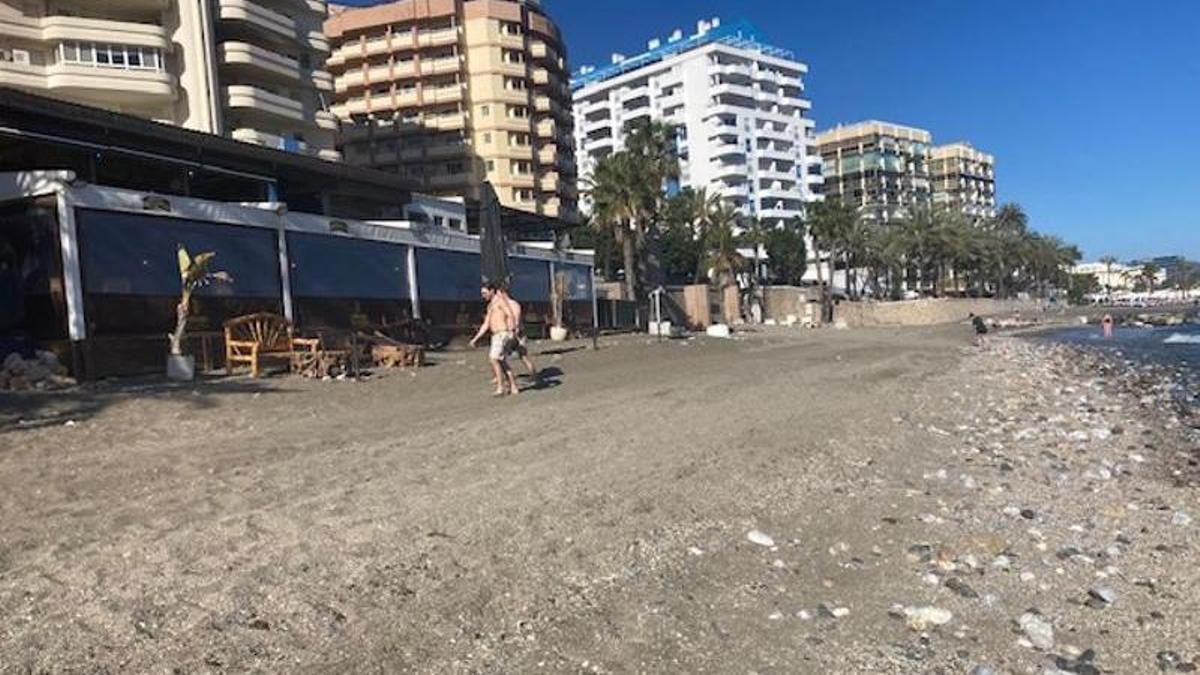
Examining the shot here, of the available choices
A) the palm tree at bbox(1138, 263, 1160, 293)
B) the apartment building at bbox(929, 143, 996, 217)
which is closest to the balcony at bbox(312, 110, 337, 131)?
the apartment building at bbox(929, 143, 996, 217)

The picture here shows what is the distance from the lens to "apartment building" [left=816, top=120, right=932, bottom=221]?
15112cm

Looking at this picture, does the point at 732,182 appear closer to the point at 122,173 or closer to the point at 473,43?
the point at 473,43

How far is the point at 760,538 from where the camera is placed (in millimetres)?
6551

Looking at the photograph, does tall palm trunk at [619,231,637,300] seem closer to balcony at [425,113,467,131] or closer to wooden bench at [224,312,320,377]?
wooden bench at [224,312,320,377]

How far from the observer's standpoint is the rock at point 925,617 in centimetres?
505

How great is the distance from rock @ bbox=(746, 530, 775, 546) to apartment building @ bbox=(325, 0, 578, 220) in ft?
261

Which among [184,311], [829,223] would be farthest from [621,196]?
[829,223]

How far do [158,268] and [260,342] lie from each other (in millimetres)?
2513

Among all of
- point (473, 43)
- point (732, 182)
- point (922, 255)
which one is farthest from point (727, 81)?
point (473, 43)

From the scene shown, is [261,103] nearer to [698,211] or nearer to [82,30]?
[82,30]

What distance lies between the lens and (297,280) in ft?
66.1

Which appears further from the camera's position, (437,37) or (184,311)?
(437,37)

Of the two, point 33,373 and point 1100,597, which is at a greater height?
point 33,373

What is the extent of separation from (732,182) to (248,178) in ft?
327
